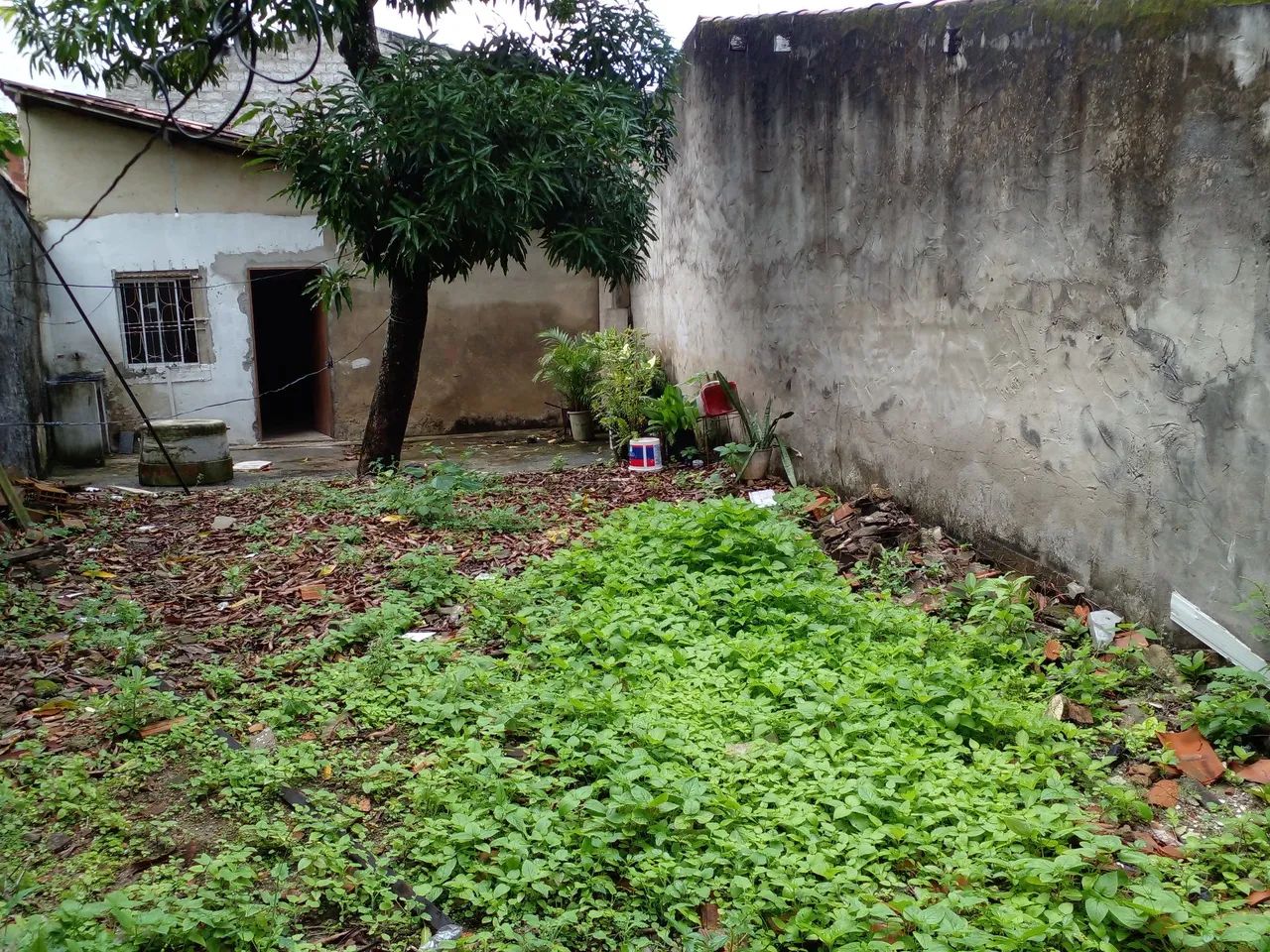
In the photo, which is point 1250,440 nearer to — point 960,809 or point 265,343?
point 960,809

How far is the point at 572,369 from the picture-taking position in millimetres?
11312

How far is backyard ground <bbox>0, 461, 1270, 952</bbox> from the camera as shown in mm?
2775

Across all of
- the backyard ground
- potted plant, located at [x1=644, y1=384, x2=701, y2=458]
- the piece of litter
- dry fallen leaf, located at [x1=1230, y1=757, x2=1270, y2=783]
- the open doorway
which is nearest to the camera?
the backyard ground

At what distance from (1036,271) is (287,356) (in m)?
13.9

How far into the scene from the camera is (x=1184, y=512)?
164 inches

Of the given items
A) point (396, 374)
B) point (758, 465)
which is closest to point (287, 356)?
point (396, 374)

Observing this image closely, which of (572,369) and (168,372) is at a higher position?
(168,372)

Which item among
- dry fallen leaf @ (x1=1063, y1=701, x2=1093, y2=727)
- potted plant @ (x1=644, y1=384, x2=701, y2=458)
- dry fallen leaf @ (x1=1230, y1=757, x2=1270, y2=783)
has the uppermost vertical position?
potted plant @ (x1=644, y1=384, x2=701, y2=458)

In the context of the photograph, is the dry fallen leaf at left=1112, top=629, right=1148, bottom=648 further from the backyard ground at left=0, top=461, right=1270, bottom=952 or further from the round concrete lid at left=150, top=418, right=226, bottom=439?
the round concrete lid at left=150, top=418, right=226, bottom=439

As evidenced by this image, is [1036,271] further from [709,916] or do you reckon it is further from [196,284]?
[196,284]

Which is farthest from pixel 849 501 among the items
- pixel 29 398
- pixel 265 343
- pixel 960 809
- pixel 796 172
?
pixel 265 343

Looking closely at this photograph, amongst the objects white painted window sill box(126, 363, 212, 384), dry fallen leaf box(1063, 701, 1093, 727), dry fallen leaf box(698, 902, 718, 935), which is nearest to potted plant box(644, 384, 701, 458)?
dry fallen leaf box(1063, 701, 1093, 727)

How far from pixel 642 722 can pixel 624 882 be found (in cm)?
78

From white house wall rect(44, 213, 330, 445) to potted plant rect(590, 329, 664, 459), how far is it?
4.14 meters
